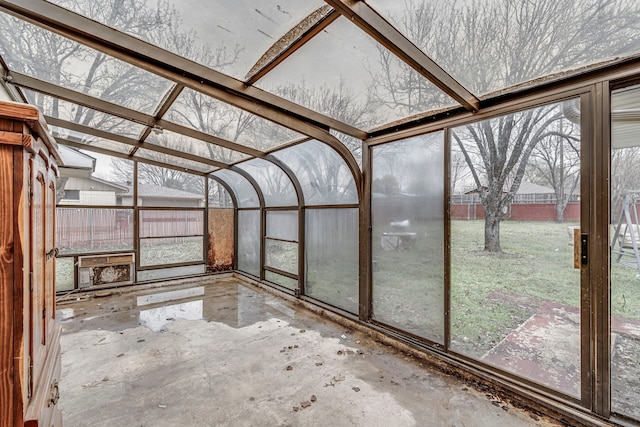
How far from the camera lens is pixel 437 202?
2.96 metres

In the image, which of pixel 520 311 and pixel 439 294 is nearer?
pixel 520 311

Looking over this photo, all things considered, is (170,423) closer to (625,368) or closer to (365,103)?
(365,103)

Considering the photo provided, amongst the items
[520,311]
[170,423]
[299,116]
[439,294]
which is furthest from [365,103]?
[170,423]

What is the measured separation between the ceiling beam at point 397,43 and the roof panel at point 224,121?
6.01 feet

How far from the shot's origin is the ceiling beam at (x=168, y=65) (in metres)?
1.88

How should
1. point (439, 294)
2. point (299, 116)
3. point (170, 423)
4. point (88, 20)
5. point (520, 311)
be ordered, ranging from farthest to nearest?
point (299, 116), point (439, 294), point (520, 311), point (170, 423), point (88, 20)

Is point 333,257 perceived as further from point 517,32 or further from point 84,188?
point 84,188

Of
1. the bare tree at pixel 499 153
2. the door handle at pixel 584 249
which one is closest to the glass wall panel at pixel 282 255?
the bare tree at pixel 499 153

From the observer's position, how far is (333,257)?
429 cm

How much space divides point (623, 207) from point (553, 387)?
4.72ft

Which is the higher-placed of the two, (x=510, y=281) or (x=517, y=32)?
(x=517, y=32)

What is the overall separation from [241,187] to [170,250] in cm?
204

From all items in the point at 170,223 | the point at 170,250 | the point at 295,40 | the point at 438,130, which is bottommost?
the point at 170,250

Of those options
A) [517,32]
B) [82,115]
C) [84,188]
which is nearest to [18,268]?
[517,32]
